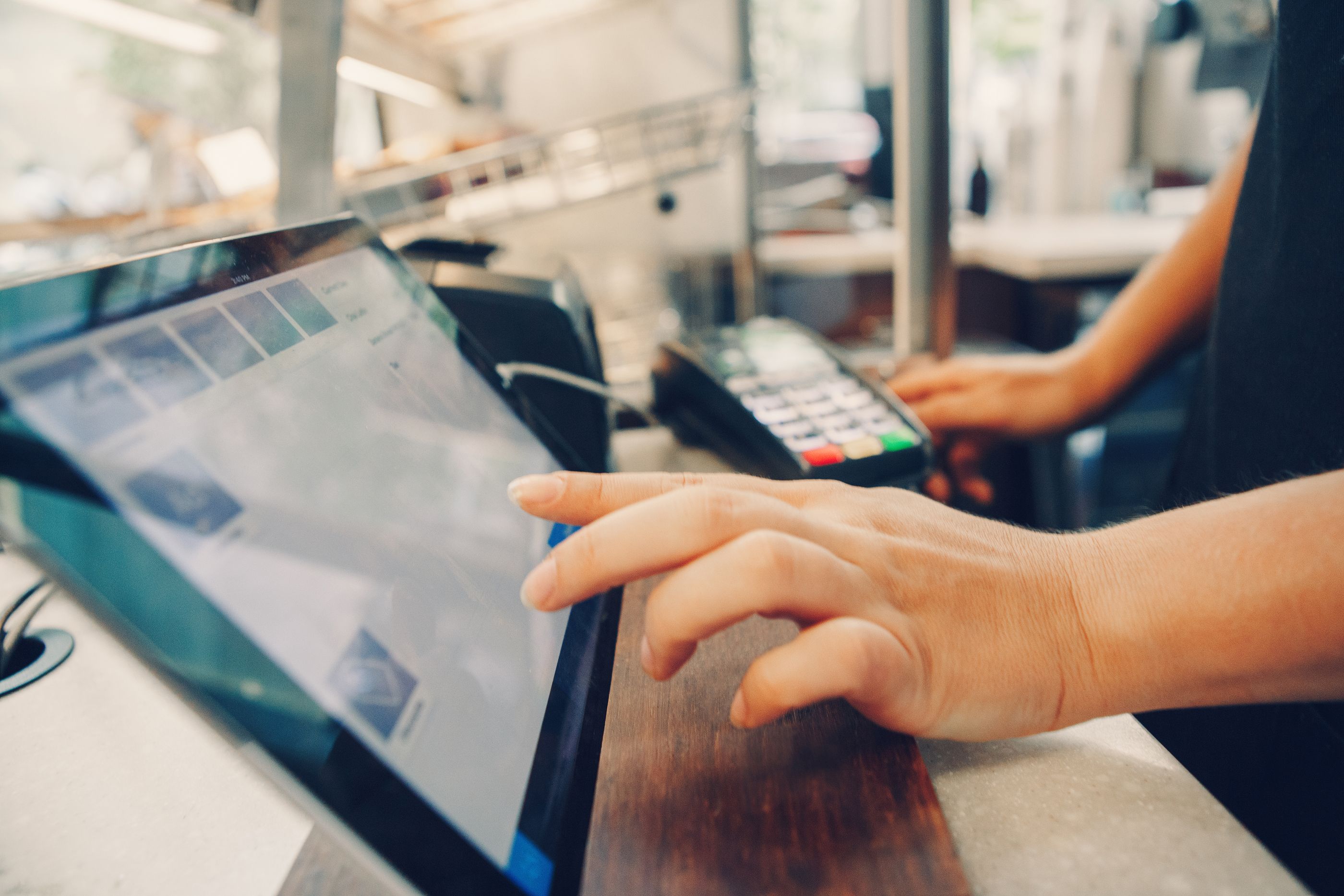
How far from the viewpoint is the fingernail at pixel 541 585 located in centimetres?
27

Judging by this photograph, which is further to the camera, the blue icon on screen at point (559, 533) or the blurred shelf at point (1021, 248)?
the blurred shelf at point (1021, 248)

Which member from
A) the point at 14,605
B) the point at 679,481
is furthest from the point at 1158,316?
the point at 14,605

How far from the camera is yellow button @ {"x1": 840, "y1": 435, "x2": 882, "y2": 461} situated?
1.64 ft

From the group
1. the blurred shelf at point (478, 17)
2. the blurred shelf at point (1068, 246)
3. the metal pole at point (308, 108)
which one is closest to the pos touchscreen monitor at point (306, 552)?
the metal pole at point (308, 108)

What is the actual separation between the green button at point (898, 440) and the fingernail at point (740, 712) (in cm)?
29

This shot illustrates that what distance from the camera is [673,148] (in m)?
0.83

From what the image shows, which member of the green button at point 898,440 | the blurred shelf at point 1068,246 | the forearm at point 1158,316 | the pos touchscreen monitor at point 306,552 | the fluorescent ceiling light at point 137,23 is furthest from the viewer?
the blurred shelf at point 1068,246

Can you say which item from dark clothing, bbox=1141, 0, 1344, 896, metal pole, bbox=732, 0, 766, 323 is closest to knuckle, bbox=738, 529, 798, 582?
dark clothing, bbox=1141, 0, 1344, 896

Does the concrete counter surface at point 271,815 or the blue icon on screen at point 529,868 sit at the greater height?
the blue icon on screen at point 529,868

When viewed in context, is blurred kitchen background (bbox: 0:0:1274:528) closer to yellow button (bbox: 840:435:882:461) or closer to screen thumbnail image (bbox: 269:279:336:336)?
screen thumbnail image (bbox: 269:279:336:336)

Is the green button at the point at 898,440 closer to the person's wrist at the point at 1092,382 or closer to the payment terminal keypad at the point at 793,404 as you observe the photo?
the payment terminal keypad at the point at 793,404

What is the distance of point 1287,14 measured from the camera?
1.67 feet

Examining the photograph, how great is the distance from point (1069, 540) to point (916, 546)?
81 mm

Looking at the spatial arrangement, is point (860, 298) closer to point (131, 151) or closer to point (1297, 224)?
point (1297, 224)
